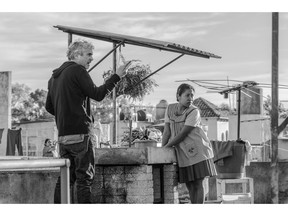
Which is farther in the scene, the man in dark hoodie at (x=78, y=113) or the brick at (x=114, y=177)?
the brick at (x=114, y=177)

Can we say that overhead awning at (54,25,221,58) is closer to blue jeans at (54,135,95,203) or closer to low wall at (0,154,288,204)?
low wall at (0,154,288,204)

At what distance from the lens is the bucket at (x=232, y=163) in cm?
996

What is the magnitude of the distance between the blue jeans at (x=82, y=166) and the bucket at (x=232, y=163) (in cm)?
441

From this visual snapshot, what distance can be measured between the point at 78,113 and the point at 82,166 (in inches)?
19.7

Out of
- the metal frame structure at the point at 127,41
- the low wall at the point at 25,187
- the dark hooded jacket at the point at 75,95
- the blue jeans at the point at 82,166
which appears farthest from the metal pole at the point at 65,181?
the metal frame structure at the point at 127,41

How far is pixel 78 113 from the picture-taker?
19.4 feet

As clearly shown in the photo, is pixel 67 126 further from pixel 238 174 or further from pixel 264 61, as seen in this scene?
pixel 264 61

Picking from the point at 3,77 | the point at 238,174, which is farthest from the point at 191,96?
the point at 3,77

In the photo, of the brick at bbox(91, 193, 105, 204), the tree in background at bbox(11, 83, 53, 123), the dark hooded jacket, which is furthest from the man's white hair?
the tree in background at bbox(11, 83, 53, 123)

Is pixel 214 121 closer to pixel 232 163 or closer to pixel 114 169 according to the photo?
pixel 232 163

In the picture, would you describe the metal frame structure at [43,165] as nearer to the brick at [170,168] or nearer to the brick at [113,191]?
the brick at [113,191]

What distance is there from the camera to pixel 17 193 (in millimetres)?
6785

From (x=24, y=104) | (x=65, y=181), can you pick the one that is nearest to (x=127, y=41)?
(x=65, y=181)

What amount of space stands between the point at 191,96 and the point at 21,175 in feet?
6.64
